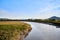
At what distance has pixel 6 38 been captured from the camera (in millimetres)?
14797

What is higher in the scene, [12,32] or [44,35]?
[12,32]

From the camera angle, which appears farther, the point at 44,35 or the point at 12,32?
the point at 44,35

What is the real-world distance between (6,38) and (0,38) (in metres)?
0.70

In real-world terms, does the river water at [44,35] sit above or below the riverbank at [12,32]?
below

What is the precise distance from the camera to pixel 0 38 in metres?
14.9

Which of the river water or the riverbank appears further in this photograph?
the river water

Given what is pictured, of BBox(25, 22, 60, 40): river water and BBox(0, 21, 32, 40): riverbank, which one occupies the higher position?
BBox(0, 21, 32, 40): riverbank

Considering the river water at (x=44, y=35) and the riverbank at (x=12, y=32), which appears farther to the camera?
the river water at (x=44, y=35)
